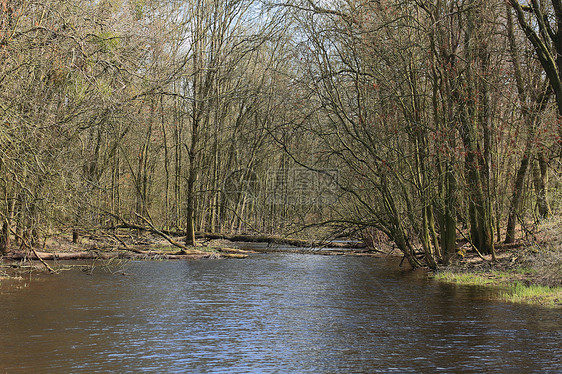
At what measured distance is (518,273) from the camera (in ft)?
53.1

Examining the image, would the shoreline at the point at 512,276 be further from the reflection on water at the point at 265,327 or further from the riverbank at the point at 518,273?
the reflection on water at the point at 265,327

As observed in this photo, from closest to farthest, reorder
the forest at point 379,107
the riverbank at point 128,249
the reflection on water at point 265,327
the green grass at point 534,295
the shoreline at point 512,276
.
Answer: the reflection on water at point 265,327 → the green grass at point 534,295 → the shoreline at point 512,276 → the forest at point 379,107 → the riverbank at point 128,249

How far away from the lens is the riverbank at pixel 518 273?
43.0 feet

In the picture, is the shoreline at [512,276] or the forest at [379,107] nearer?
the shoreline at [512,276]

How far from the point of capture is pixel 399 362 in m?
8.06

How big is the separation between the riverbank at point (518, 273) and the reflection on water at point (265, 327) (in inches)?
29.3

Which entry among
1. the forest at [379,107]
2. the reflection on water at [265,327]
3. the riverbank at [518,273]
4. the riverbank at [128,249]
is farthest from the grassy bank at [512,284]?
the riverbank at [128,249]

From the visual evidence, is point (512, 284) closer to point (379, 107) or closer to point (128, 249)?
point (379, 107)

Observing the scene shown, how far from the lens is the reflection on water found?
26.2 feet

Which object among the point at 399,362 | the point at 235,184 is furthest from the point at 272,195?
the point at 399,362

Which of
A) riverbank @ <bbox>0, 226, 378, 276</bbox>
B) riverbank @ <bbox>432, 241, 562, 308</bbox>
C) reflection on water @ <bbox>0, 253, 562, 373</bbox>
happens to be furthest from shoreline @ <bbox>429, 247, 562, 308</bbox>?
riverbank @ <bbox>0, 226, 378, 276</bbox>

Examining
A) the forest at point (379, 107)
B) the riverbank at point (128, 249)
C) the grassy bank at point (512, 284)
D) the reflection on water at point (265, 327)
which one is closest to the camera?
the reflection on water at point (265, 327)

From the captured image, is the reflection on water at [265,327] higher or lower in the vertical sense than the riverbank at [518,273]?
lower

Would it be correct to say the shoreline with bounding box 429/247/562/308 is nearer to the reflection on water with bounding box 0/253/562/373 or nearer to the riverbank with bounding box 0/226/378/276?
the reflection on water with bounding box 0/253/562/373
